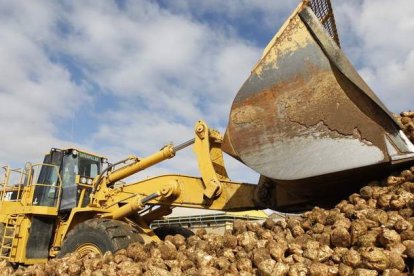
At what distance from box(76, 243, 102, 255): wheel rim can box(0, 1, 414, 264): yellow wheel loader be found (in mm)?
14

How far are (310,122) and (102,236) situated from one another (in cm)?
323

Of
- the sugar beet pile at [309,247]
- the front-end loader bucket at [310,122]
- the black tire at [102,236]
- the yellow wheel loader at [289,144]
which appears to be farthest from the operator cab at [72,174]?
the front-end loader bucket at [310,122]

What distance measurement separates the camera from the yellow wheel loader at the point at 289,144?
4.45 metres

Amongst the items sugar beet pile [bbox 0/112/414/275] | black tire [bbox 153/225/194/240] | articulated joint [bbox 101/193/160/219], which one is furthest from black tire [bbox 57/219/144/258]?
black tire [bbox 153/225/194/240]

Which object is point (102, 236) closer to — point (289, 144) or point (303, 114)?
point (289, 144)

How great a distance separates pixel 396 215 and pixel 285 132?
4.63 ft

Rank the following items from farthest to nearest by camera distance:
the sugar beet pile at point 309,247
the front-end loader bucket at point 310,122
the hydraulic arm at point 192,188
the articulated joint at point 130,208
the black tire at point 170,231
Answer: the black tire at point 170,231, the articulated joint at point 130,208, the hydraulic arm at point 192,188, the front-end loader bucket at point 310,122, the sugar beet pile at point 309,247

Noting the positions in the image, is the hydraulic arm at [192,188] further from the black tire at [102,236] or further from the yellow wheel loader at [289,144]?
the black tire at [102,236]

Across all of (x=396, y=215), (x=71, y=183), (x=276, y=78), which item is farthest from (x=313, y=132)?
(x=71, y=183)

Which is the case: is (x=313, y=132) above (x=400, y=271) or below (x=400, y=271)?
above

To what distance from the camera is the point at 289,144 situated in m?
4.69

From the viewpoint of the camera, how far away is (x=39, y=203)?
316 inches

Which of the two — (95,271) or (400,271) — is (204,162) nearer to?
(95,271)

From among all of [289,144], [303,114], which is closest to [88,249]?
[289,144]
